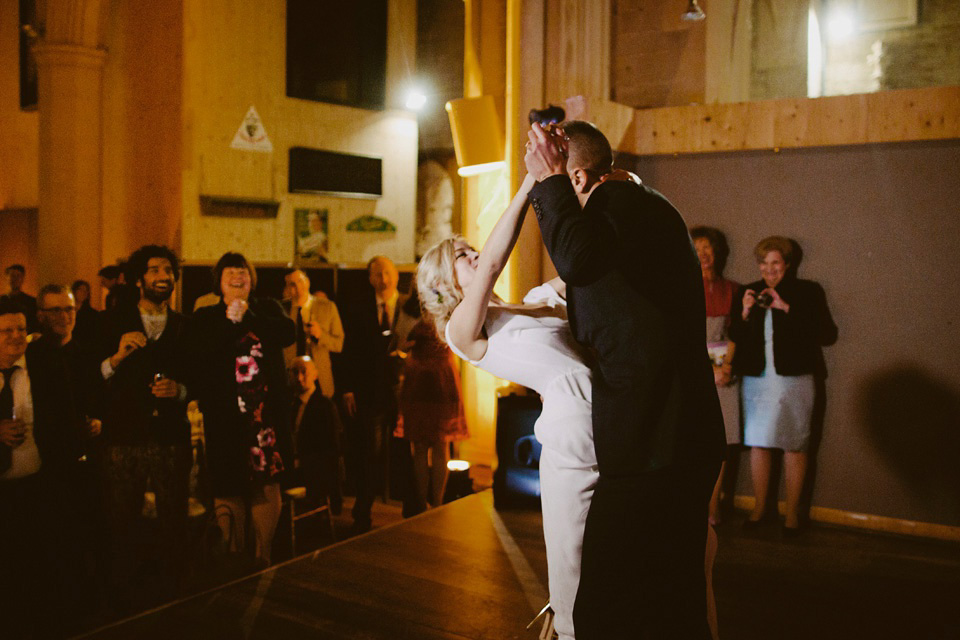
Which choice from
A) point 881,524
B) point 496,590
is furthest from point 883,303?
point 496,590

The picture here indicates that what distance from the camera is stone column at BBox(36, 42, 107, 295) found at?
991 cm

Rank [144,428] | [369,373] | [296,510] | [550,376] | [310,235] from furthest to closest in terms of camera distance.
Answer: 1. [310,235]
2. [369,373]
3. [296,510]
4. [144,428]
5. [550,376]

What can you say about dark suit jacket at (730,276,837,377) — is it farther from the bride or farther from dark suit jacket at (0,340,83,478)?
dark suit jacket at (0,340,83,478)

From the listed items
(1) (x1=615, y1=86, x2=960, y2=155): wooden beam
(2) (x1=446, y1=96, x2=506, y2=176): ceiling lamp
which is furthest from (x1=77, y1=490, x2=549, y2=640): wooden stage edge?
(2) (x1=446, y1=96, x2=506, y2=176): ceiling lamp

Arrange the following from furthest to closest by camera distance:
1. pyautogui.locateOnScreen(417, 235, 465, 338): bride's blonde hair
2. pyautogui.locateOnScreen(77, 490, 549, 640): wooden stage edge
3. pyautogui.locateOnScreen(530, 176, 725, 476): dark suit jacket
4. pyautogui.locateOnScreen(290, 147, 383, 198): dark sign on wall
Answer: pyautogui.locateOnScreen(290, 147, 383, 198): dark sign on wall < pyautogui.locateOnScreen(77, 490, 549, 640): wooden stage edge < pyautogui.locateOnScreen(417, 235, 465, 338): bride's blonde hair < pyautogui.locateOnScreen(530, 176, 725, 476): dark suit jacket

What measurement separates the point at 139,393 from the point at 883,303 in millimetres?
3828

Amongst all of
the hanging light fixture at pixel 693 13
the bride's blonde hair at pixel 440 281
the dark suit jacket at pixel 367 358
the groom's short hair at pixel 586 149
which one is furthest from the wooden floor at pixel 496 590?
the hanging light fixture at pixel 693 13

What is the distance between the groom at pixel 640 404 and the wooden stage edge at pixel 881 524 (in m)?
3.18

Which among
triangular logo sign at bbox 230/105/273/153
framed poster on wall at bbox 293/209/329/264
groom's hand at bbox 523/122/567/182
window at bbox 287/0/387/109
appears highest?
window at bbox 287/0/387/109

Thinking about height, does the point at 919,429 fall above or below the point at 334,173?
below

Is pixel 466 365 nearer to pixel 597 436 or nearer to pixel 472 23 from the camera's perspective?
pixel 472 23

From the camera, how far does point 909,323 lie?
4590 mm

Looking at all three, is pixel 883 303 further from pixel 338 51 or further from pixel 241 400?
pixel 338 51

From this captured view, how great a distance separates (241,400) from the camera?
4000 millimetres
